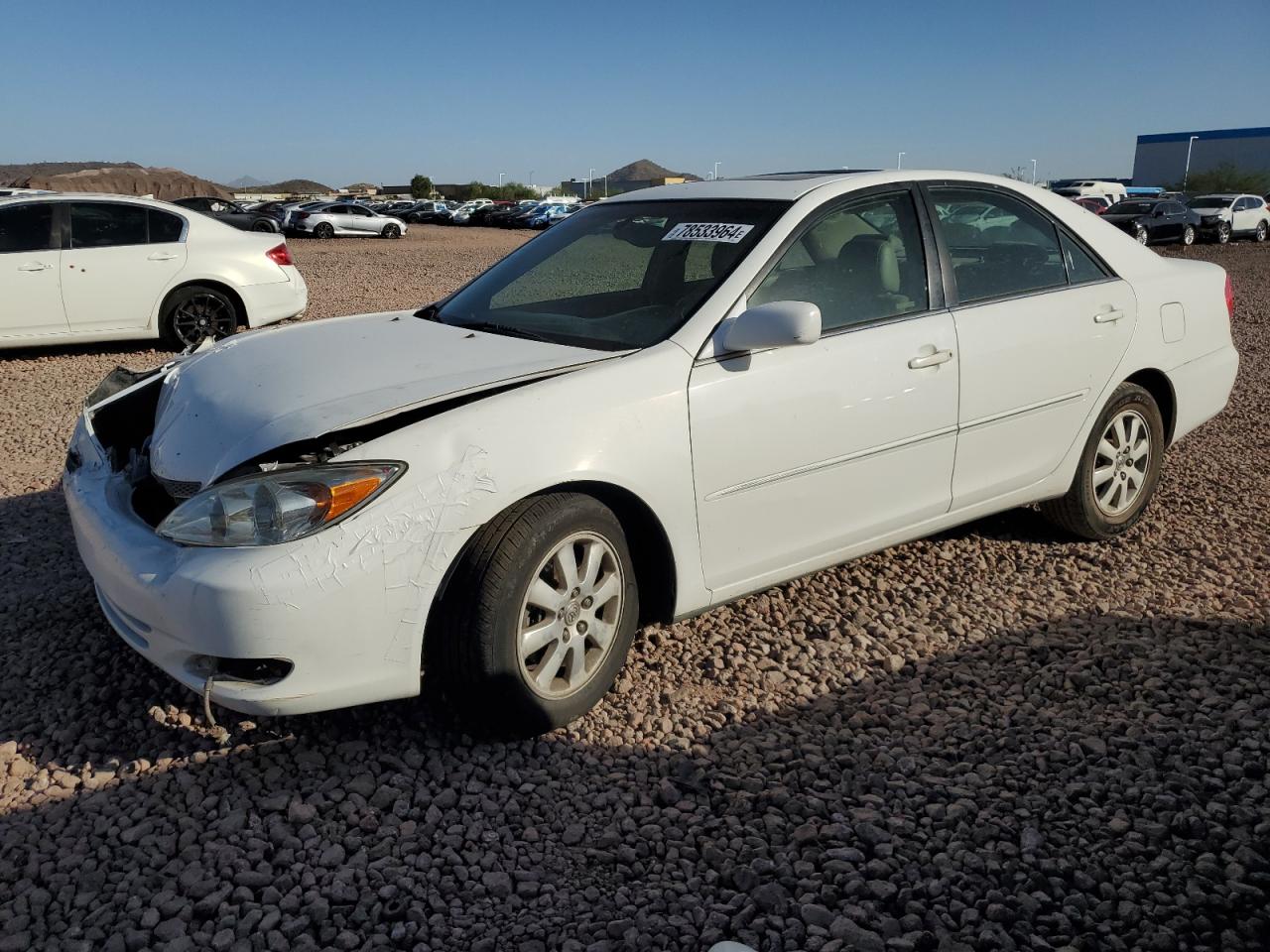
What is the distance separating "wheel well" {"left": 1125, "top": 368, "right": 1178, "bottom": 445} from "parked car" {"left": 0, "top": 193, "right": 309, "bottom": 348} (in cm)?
696

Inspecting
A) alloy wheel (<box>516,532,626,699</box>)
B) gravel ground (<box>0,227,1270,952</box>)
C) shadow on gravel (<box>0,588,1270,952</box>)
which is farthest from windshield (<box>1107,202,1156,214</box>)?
alloy wheel (<box>516,532,626,699</box>)

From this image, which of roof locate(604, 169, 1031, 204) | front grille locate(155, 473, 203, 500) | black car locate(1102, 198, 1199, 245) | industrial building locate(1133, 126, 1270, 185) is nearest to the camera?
front grille locate(155, 473, 203, 500)

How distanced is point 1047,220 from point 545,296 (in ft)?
7.37

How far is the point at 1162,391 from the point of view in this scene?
488 cm

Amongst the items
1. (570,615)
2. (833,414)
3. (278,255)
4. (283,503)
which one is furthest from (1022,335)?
(278,255)

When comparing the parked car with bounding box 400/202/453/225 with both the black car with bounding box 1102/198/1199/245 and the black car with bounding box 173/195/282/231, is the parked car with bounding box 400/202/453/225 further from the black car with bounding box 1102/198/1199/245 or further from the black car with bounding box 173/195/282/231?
the black car with bounding box 1102/198/1199/245

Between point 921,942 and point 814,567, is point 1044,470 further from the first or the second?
point 921,942

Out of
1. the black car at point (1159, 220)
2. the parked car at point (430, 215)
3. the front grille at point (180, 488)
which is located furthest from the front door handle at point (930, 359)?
the parked car at point (430, 215)

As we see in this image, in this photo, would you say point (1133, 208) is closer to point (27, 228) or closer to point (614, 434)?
point (27, 228)

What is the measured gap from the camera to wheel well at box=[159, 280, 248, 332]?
30.1 ft

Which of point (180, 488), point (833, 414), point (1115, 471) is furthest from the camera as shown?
A: point (1115, 471)

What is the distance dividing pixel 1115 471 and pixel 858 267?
1804mm

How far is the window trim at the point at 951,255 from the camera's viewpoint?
160 inches

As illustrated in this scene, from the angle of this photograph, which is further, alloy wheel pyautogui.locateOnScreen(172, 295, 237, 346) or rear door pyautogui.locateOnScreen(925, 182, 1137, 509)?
alloy wheel pyautogui.locateOnScreen(172, 295, 237, 346)
